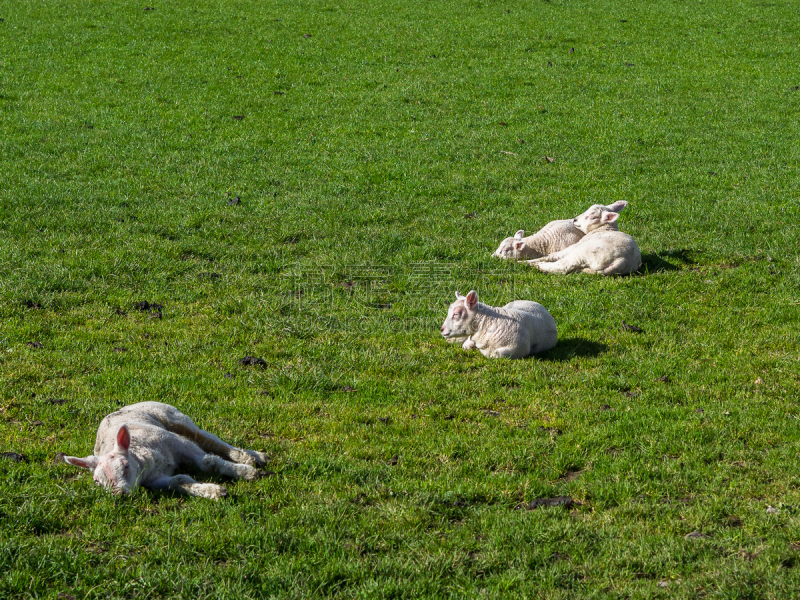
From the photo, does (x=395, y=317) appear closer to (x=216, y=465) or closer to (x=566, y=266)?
(x=566, y=266)

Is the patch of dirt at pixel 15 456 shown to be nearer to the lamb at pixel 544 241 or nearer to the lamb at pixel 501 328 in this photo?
the lamb at pixel 501 328

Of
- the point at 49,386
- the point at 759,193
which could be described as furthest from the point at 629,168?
the point at 49,386

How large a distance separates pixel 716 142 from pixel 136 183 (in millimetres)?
13718

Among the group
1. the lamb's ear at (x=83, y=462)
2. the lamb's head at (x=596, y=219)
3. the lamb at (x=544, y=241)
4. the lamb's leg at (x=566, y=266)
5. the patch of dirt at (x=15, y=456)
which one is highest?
the lamb's head at (x=596, y=219)

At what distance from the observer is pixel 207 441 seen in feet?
22.0

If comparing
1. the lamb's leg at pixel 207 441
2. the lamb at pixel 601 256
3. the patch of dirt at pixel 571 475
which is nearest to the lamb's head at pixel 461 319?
the patch of dirt at pixel 571 475

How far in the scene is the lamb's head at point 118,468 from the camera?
5.86 meters

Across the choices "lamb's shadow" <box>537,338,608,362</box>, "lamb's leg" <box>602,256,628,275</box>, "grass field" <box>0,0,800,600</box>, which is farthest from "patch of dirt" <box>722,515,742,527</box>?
"lamb's leg" <box>602,256,628,275</box>

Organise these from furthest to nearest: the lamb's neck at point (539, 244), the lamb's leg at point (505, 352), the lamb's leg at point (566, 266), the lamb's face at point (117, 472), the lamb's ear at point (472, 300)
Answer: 1. the lamb's neck at point (539, 244)
2. the lamb's leg at point (566, 266)
3. the lamb's ear at point (472, 300)
4. the lamb's leg at point (505, 352)
5. the lamb's face at point (117, 472)

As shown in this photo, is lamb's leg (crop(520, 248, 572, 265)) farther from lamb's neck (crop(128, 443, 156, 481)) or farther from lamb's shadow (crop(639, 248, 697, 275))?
lamb's neck (crop(128, 443, 156, 481))

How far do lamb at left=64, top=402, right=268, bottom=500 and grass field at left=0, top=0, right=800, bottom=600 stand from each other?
15cm

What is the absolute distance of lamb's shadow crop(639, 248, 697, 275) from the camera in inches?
484

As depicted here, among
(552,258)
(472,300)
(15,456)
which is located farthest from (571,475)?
(552,258)

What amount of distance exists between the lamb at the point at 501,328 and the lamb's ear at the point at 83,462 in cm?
472
